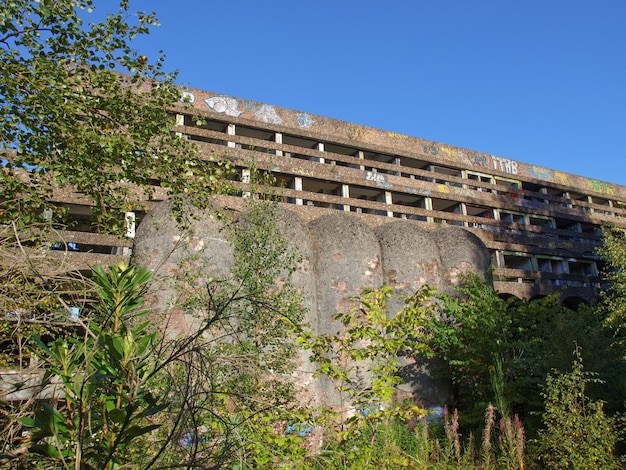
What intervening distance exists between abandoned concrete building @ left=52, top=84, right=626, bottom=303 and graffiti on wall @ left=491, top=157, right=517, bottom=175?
0.09 metres

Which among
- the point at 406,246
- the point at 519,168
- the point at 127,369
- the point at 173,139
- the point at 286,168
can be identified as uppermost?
the point at 519,168

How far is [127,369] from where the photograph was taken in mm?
2598

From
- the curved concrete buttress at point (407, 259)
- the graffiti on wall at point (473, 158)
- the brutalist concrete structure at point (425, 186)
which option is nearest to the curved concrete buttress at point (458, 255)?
the curved concrete buttress at point (407, 259)

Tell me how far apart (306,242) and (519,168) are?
28.4 metres

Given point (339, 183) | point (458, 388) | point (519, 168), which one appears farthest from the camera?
point (519, 168)

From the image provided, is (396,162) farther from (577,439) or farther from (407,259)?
(577,439)

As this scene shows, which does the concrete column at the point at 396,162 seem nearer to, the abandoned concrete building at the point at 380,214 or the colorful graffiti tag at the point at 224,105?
the abandoned concrete building at the point at 380,214

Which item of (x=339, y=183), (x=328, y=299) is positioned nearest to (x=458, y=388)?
(x=328, y=299)

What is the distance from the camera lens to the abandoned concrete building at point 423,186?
2878 centimetres

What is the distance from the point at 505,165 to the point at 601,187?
11.8 meters

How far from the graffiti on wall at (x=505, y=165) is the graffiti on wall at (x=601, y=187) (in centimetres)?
922

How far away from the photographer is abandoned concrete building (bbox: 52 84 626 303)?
2878cm

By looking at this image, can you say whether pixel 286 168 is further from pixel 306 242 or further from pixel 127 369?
pixel 127 369

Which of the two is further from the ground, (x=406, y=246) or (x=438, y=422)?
(x=406, y=246)
